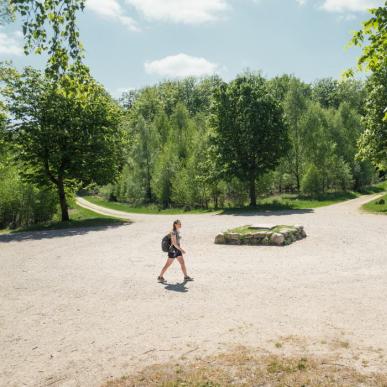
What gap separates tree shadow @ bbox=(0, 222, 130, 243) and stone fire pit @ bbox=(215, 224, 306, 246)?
489 inches

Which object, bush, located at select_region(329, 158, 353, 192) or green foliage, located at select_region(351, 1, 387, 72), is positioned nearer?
green foliage, located at select_region(351, 1, 387, 72)

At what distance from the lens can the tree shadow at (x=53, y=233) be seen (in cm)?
2842

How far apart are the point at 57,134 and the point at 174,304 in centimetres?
2473

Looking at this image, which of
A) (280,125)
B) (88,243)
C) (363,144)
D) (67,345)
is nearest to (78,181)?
(88,243)

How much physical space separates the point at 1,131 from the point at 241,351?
30.6 metres

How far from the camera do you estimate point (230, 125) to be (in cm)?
4184

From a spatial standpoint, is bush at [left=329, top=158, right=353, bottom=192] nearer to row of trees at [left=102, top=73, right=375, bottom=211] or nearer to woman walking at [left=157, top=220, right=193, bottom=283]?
row of trees at [left=102, top=73, right=375, bottom=211]

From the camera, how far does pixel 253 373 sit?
7.43m

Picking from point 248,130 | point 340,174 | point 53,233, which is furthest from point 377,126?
point 53,233

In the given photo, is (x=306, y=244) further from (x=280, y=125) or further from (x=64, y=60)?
(x=280, y=125)

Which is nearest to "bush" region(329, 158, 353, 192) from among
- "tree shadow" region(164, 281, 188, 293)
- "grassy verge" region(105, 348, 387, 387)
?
"tree shadow" region(164, 281, 188, 293)

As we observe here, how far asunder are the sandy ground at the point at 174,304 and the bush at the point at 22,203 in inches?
722

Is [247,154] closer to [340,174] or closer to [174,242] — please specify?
[340,174]

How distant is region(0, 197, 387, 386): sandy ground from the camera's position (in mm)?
8641
